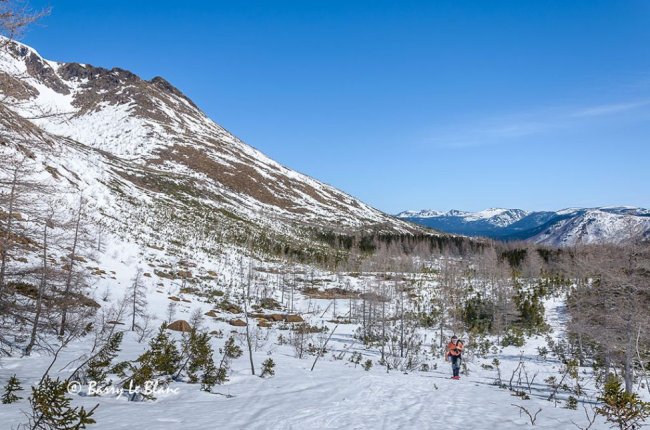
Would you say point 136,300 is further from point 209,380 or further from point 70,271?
point 209,380

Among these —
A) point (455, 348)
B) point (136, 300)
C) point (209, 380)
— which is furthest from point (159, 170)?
point (209, 380)

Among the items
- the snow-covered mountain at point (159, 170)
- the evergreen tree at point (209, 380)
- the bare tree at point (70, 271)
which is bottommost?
the evergreen tree at point (209, 380)

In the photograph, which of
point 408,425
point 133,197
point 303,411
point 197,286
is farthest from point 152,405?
point 133,197

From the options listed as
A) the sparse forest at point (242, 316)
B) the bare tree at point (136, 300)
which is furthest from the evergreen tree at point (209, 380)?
the bare tree at point (136, 300)

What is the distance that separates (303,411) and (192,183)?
12528cm

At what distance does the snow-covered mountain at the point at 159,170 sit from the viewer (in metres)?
6.38

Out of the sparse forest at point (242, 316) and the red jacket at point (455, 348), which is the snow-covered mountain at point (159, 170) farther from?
the red jacket at point (455, 348)

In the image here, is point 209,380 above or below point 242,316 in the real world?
above

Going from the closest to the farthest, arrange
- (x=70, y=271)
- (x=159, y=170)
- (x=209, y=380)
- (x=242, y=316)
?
(x=209, y=380) < (x=70, y=271) < (x=242, y=316) < (x=159, y=170)

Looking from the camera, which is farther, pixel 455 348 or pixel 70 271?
pixel 455 348

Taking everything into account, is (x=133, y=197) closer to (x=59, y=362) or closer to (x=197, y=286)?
(x=197, y=286)

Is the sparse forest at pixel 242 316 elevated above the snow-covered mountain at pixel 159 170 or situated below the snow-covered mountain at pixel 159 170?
below

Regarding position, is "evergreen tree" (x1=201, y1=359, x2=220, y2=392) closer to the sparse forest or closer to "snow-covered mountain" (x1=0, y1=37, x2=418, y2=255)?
the sparse forest

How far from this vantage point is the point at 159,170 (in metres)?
131
